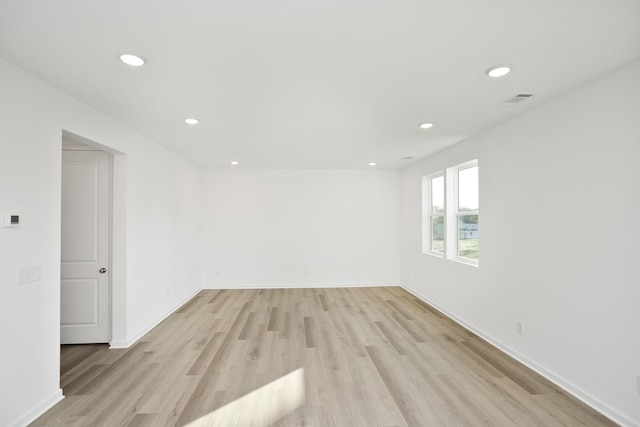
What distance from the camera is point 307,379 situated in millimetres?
2645

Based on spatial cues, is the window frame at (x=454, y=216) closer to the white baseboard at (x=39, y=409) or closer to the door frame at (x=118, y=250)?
the door frame at (x=118, y=250)

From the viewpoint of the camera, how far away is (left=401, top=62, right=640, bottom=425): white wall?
2043 millimetres

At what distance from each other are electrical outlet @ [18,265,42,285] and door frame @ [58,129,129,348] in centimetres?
111

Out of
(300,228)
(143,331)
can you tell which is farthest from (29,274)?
(300,228)

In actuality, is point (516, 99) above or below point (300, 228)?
above

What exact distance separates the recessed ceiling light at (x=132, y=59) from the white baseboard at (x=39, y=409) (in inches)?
98.9

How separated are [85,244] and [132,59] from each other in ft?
7.90

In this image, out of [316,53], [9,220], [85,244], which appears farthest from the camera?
[85,244]

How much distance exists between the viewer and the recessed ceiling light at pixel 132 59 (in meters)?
1.85

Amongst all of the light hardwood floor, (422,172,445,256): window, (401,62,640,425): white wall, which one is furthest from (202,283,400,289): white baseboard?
(401,62,640,425): white wall

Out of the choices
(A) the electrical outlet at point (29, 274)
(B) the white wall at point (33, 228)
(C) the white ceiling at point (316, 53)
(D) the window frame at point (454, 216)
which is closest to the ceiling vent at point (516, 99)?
(C) the white ceiling at point (316, 53)

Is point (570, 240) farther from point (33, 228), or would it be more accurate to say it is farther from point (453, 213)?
point (33, 228)

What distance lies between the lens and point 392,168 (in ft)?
20.3

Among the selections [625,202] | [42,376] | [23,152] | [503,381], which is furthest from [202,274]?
[625,202]
